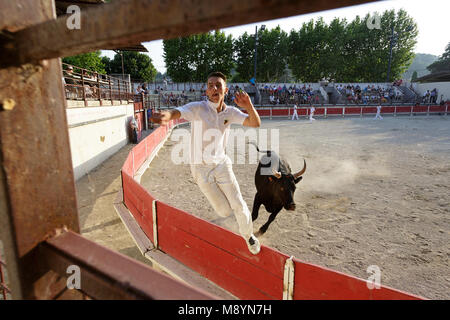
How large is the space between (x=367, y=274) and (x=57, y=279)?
3.91 m

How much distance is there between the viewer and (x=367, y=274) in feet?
12.1

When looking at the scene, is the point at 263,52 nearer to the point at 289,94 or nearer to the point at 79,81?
the point at 289,94

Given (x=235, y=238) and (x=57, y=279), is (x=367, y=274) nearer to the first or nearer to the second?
(x=235, y=238)

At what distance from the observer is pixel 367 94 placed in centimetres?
3831

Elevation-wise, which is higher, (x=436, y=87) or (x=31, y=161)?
(x=436, y=87)

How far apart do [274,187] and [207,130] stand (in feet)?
7.15

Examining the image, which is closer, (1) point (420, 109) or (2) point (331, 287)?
(2) point (331, 287)

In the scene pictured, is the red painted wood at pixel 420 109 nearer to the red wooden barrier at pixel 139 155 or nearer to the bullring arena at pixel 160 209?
the bullring arena at pixel 160 209

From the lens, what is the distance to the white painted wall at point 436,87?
36213 mm

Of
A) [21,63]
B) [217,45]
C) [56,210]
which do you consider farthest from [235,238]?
[217,45]

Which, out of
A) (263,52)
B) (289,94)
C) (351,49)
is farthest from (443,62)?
(289,94)

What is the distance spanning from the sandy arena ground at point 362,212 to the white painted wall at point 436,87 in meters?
34.5

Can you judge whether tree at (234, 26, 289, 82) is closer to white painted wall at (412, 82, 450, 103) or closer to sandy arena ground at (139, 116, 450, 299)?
white painted wall at (412, 82, 450, 103)
